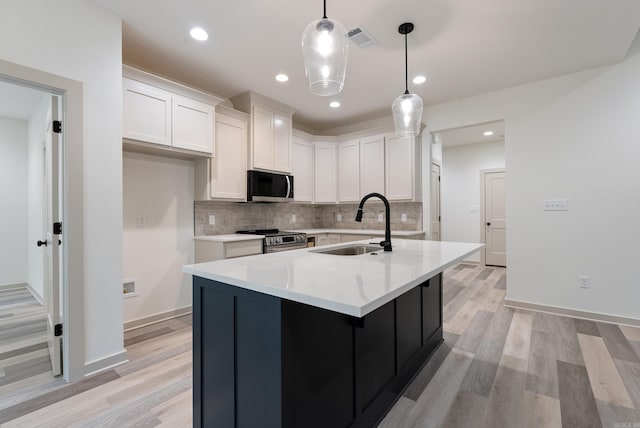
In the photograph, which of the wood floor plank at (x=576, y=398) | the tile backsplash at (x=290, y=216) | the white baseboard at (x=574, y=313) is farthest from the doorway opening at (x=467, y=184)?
the wood floor plank at (x=576, y=398)

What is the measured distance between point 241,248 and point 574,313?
3766 millimetres

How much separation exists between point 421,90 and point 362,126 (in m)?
1.42

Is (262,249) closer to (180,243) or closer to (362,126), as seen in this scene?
(180,243)

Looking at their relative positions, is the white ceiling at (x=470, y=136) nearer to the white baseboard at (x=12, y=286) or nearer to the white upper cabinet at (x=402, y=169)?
the white upper cabinet at (x=402, y=169)

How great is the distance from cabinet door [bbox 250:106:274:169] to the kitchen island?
89.1 inches

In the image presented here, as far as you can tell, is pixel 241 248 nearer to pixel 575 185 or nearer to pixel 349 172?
pixel 349 172

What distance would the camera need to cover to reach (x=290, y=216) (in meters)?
4.72

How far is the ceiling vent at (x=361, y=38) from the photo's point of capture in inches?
86.2

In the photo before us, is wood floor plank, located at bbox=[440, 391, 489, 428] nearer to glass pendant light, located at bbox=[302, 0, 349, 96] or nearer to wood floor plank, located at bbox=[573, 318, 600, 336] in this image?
wood floor plank, located at bbox=[573, 318, 600, 336]

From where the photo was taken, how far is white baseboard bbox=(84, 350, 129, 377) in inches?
79.7

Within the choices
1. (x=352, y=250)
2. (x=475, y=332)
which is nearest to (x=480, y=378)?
(x=475, y=332)

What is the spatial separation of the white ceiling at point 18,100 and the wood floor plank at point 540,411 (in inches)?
203

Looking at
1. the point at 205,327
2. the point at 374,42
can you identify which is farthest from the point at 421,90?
the point at 205,327

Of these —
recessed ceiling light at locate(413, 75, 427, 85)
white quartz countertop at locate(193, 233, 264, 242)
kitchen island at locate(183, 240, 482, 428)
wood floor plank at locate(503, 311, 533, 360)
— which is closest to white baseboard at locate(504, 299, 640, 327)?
wood floor plank at locate(503, 311, 533, 360)
